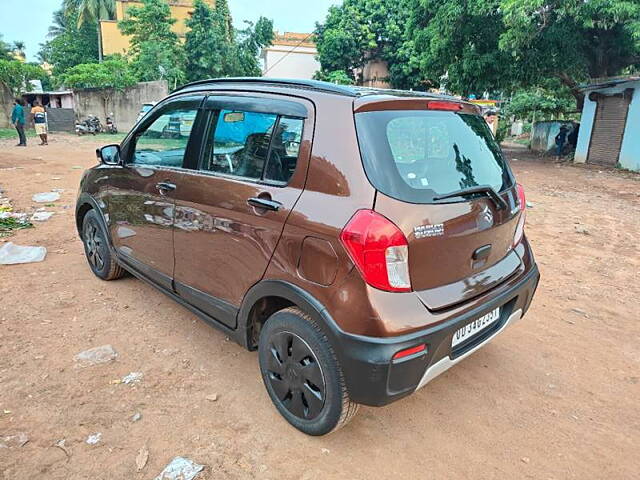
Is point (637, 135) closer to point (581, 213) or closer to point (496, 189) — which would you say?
point (581, 213)

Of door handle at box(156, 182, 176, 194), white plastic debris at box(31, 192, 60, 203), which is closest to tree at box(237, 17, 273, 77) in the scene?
white plastic debris at box(31, 192, 60, 203)

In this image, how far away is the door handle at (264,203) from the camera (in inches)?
87.2

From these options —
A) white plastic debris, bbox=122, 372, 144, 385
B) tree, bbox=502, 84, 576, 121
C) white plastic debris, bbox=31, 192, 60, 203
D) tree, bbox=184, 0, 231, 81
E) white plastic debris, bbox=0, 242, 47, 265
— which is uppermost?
tree, bbox=184, 0, 231, 81

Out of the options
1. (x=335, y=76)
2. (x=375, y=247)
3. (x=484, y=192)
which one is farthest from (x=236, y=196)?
(x=335, y=76)

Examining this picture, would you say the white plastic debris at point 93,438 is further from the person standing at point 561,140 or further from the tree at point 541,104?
the tree at point 541,104

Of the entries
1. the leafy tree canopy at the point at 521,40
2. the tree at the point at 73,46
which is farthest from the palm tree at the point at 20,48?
the leafy tree canopy at the point at 521,40

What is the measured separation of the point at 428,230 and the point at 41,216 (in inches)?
247

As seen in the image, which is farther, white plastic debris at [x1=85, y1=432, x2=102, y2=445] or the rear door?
white plastic debris at [x1=85, y1=432, x2=102, y2=445]

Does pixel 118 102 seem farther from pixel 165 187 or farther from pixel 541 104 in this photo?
pixel 165 187

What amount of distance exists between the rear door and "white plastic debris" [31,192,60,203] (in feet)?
23.3

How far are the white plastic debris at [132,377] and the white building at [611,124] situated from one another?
1416 centimetres

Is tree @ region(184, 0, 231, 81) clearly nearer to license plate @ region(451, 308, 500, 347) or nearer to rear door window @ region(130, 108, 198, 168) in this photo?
rear door window @ region(130, 108, 198, 168)

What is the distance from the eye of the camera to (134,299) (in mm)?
3824

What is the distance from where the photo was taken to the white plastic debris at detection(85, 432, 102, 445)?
2250mm
